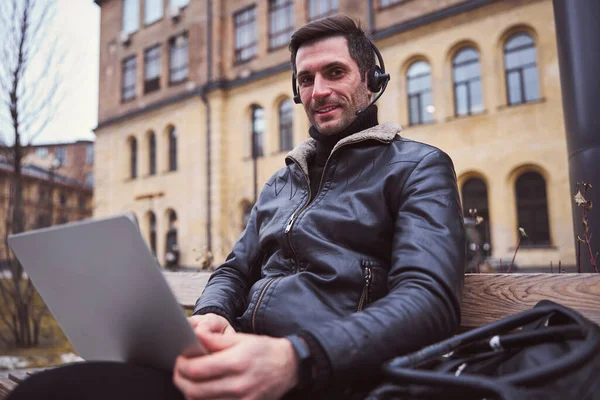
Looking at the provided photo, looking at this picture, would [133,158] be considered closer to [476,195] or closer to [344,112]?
[476,195]

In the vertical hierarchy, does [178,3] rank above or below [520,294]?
above

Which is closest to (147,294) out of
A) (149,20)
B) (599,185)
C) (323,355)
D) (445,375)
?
(323,355)

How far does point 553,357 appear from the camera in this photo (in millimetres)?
1101

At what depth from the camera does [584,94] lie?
2.39m

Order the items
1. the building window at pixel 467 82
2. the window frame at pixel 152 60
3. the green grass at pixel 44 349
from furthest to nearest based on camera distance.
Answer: the window frame at pixel 152 60, the building window at pixel 467 82, the green grass at pixel 44 349

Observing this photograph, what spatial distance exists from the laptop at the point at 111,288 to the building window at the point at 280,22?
69.4 feet

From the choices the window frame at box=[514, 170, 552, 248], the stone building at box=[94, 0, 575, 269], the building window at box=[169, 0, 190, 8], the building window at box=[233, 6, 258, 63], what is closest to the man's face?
the stone building at box=[94, 0, 575, 269]

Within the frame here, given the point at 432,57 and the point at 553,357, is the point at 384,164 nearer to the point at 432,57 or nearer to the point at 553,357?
the point at 553,357

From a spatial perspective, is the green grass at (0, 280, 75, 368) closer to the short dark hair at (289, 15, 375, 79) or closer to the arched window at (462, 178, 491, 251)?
the short dark hair at (289, 15, 375, 79)

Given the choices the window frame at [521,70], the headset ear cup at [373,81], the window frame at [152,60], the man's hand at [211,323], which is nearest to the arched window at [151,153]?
the window frame at [152,60]

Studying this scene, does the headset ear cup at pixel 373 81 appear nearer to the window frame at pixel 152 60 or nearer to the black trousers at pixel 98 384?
the black trousers at pixel 98 384

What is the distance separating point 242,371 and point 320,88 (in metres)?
1.28

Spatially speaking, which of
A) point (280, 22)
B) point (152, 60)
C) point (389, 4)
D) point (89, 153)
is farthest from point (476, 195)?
point (89, 153)

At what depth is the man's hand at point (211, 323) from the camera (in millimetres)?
1620
